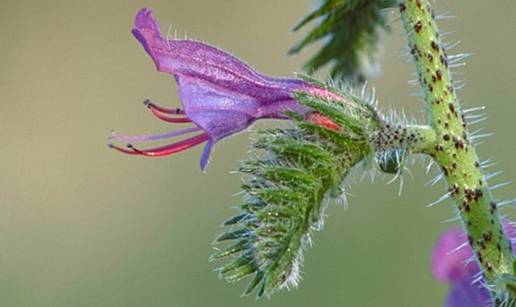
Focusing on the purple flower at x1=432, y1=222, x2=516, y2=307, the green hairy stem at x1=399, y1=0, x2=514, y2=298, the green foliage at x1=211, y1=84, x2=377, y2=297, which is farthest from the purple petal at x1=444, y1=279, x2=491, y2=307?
the green foliage at x1=211, y1=84, x2=377, y2=297

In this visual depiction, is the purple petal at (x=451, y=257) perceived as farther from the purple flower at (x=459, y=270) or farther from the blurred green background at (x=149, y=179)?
the blurred green background at (x=149, y=179)

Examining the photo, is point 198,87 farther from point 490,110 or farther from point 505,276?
point 490,110

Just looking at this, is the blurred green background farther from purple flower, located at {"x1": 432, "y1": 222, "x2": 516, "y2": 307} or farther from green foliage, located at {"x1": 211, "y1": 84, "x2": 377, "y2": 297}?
green foliage, located at {"x1": 211, "y1": 84, "x2": 377, "y2": 297}

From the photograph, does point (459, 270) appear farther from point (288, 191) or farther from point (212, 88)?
point (212, 88)

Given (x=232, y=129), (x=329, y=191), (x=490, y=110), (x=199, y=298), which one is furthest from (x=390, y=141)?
(x=490, y=110)

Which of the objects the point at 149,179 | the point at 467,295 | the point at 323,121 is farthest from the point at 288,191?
the point at 149,179

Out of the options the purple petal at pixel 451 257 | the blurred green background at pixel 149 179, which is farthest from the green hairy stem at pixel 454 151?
the blurred green background at pixel 149 179

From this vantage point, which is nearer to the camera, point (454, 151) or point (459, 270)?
point (454, 151)
